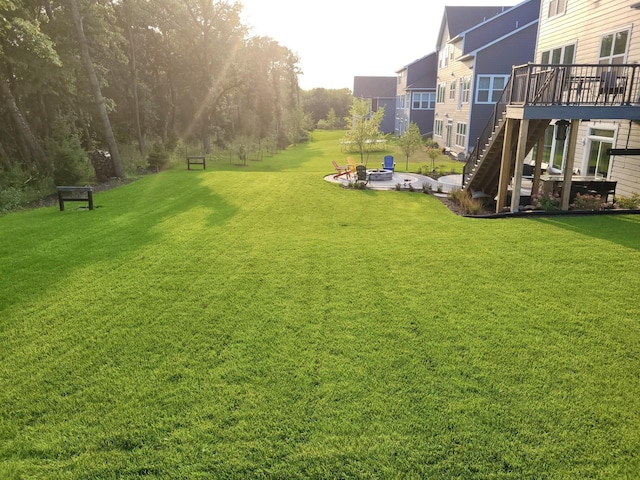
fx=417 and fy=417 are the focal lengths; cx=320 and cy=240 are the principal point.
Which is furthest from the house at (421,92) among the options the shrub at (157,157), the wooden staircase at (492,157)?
the wooden staircase at (492,157)

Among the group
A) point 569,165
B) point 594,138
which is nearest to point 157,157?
point 569,165

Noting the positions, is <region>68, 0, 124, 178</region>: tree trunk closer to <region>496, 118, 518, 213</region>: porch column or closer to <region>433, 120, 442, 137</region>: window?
<region>496, 118, 518, 213</region>: porch column

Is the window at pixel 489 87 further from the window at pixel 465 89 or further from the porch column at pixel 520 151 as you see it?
the porch column at pixel 520 151

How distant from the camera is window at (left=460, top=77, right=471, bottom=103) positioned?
97.4 feet

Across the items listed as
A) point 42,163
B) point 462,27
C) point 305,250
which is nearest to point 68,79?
point 42,163

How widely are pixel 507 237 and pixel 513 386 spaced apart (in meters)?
6.17

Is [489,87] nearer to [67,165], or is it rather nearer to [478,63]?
[478,63]

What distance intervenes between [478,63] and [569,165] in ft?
63.8

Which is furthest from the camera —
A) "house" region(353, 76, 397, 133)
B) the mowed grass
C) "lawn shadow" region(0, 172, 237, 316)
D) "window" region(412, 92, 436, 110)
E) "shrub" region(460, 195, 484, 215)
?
"house" region(353, 76, 397, 133)

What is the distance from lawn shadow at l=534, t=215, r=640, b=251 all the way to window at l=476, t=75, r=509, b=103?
19.4 metres

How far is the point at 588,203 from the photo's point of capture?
40.5 ft

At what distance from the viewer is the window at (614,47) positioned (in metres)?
13.0

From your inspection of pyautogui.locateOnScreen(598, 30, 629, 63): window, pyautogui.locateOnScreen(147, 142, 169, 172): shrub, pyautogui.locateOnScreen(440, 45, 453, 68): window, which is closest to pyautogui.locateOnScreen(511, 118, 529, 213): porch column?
pyautogui.locateOnScreen(598, 30, 629, 63): window

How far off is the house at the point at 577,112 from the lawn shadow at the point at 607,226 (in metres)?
1.01
